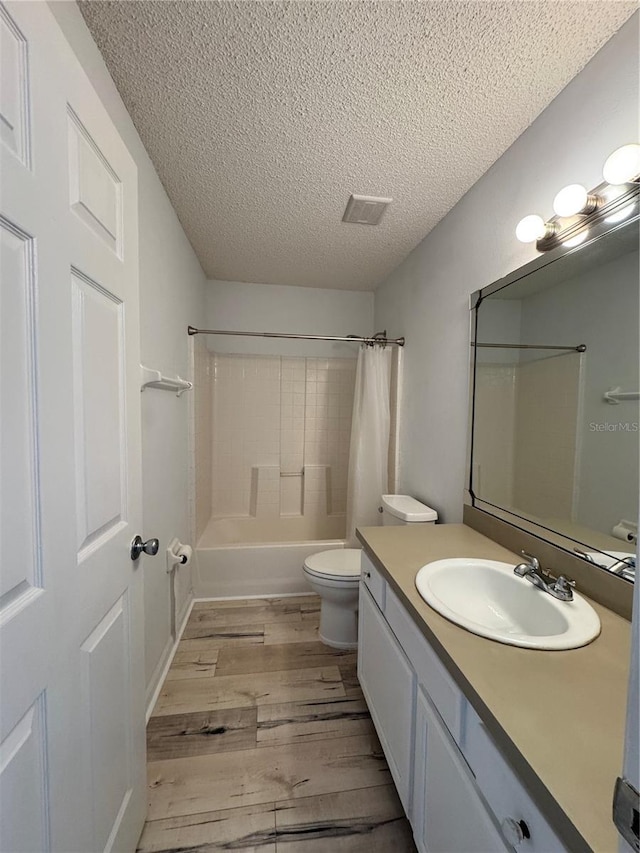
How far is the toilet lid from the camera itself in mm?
1867

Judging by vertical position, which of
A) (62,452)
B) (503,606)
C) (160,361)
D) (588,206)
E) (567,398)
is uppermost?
(588,206)

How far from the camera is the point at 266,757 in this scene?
132 centimetres

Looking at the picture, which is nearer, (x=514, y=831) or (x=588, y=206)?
(x=514, y=831)

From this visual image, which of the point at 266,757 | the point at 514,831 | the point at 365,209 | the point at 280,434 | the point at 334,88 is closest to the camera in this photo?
the point at 514,831

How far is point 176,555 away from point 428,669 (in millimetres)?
1359

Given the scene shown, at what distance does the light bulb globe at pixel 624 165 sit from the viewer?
834 mm

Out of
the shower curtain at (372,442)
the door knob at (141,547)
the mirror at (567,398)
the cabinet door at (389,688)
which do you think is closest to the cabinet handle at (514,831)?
the cabinet door at (389,688)

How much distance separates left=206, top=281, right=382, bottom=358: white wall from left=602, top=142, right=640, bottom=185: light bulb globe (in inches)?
84.0

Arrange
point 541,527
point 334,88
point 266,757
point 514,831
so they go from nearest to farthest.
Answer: point 514,831, point 334,88, point 541,527, point 266,757

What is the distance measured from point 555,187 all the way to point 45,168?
1.39 meters

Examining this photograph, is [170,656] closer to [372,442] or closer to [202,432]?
[202,432]

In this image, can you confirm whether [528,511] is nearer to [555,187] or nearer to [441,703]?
[441,703]

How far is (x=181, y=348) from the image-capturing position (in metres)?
2.02

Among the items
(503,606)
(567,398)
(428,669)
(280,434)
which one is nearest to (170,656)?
(428,669)
